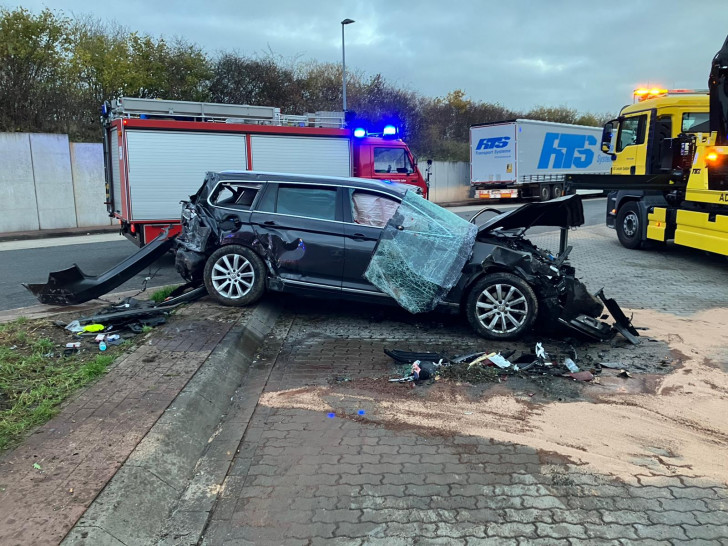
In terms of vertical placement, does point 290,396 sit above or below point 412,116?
below

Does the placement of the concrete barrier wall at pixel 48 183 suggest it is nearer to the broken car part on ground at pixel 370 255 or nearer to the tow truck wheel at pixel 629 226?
the broken car part on ground at pixel 370 255

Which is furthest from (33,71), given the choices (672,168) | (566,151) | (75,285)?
(566,151)

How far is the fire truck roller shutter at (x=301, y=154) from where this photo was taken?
11.3 metres

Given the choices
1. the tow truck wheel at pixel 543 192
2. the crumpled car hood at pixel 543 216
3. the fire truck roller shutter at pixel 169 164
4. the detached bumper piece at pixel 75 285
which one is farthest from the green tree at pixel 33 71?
the tow truck wheel at pixel 543 192

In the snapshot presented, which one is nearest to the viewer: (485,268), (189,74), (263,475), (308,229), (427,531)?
(427,531)

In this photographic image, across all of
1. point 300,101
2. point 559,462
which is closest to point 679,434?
point 559,462

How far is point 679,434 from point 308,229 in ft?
13.5

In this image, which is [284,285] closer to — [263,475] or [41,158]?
[263,475]

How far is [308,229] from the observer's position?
634 cm

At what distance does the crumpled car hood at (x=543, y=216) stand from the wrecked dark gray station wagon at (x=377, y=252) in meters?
0.01

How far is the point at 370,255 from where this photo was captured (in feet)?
20.0

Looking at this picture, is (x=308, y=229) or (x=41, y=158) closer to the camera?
(x=308, y=229)

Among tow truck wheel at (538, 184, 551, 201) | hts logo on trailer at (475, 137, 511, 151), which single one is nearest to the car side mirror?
hts logo on trailer at (475, 137, 511, 151)

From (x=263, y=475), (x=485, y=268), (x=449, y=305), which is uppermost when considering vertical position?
(x=485, y=268)
